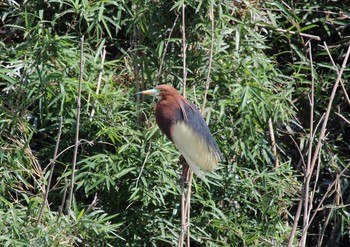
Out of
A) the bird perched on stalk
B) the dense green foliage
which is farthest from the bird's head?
the dense green foliage

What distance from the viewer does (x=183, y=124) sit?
3.01m

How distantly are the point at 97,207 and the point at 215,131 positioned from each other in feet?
2.04

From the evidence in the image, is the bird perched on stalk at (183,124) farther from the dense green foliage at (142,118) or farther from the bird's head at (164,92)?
the dense green foliage at (142,118)

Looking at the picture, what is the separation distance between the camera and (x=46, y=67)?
131 inches

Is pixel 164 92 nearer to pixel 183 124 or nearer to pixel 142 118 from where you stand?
pixel 183 124

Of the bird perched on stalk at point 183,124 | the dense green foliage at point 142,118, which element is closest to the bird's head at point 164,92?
the bird perched on stalk at point 183,124

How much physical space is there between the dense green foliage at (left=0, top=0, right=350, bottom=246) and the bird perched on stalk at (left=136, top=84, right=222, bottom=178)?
299 mm

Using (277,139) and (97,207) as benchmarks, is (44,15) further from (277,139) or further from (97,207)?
(277,139)

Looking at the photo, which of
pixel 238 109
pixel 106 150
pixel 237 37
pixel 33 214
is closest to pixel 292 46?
pixel 237 37

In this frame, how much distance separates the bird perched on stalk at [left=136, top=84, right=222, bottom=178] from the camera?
297cm

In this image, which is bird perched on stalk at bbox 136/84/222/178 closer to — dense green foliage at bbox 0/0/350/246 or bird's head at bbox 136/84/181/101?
bird's head at bbox 136/84/181/101

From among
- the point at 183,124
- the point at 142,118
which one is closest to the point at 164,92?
the point at 183,124

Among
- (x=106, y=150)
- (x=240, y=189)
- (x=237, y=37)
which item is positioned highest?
(x=237, y=37)

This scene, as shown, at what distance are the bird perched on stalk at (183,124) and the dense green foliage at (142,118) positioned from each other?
0.30 metres
